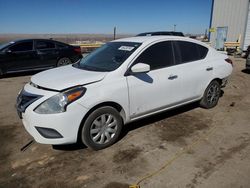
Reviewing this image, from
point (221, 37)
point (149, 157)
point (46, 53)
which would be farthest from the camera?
point (221, 37)

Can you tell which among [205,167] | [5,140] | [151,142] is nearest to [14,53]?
[5,140]

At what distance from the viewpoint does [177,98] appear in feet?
14.6

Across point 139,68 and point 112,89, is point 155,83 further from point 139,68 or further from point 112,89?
point 112,89

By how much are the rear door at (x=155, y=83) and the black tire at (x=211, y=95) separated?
99cm

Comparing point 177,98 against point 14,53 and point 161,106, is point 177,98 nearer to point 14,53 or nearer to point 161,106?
point 161,106

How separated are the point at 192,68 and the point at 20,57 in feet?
23.6

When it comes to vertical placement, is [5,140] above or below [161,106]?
below

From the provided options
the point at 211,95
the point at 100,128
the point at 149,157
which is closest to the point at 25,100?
the point at 100,128

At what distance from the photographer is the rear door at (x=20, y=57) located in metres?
→ 8.98

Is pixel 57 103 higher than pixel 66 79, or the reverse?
pixel 66 79

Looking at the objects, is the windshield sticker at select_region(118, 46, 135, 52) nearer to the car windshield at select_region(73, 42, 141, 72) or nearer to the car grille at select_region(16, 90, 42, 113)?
the car windshield at select_region(73, 42, 141, 72)

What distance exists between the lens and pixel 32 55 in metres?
9.34

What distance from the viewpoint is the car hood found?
10.9 feet

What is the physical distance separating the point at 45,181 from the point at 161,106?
7.56 ft
